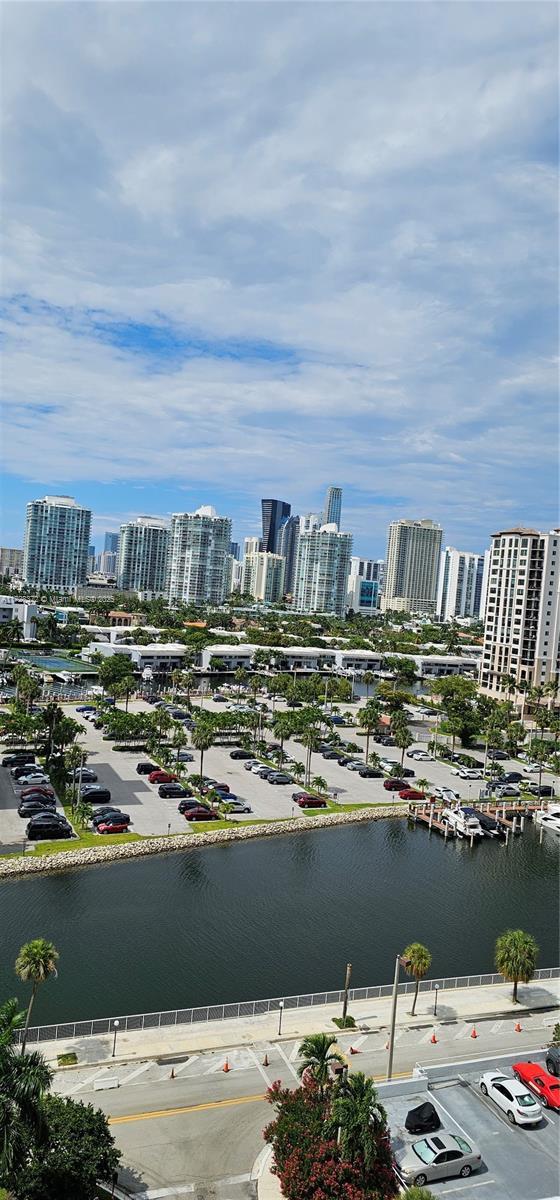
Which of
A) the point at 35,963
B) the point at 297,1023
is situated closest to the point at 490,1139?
the point at 297,1023

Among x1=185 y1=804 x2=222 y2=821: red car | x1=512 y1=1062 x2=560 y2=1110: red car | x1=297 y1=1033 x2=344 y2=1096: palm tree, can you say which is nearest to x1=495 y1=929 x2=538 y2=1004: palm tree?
x1=512 y1=1062 x2=560 y2=1110: red car

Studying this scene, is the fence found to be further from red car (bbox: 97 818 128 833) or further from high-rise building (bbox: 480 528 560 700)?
high-rise building (bbox: 480 528 560 700)

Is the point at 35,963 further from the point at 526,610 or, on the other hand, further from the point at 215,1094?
the point at 526,610

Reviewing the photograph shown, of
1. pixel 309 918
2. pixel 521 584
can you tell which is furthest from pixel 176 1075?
pixel 521 584

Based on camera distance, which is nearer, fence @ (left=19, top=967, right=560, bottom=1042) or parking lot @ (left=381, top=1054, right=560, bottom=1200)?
parking lot @ (left=381, top=1054, right=560, bottom=1200)

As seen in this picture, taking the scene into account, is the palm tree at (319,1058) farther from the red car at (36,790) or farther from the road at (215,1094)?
the red car at (36,790)
